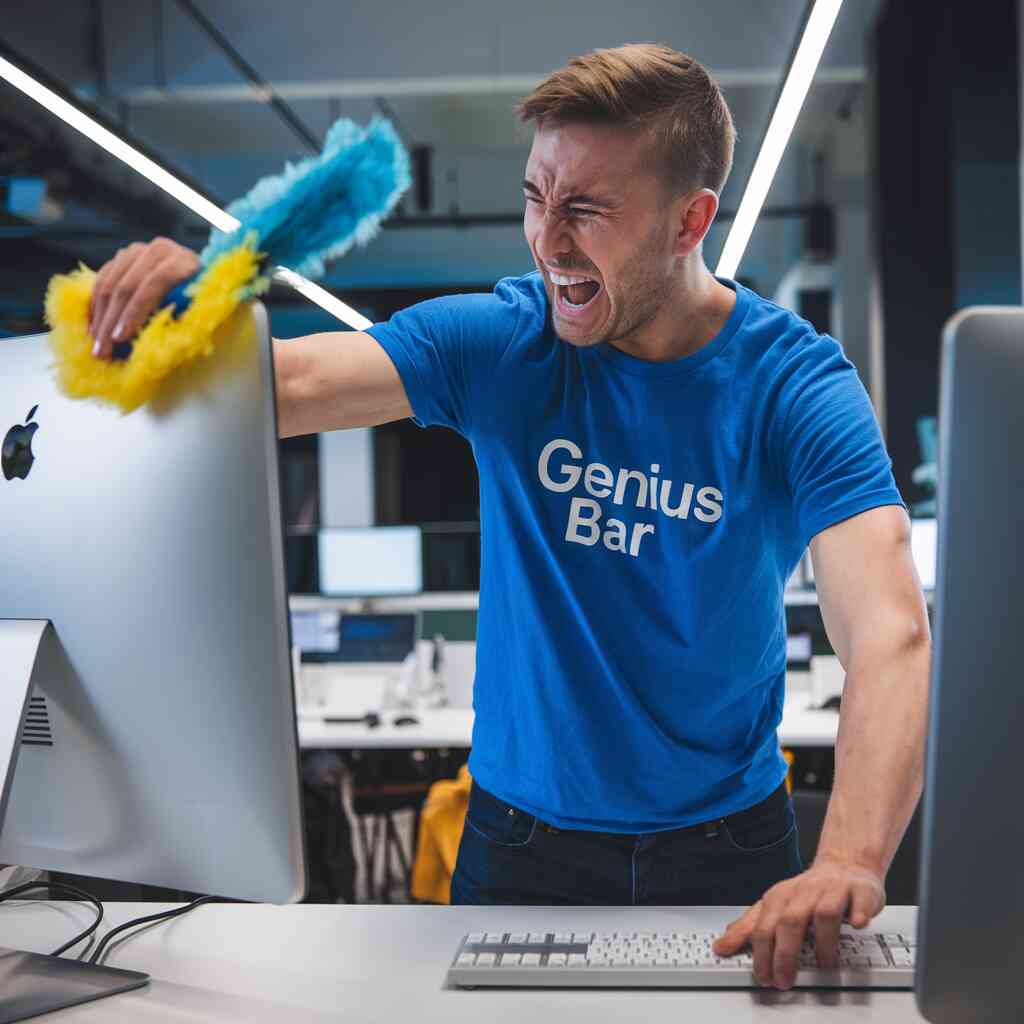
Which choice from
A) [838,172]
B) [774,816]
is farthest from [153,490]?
[838,172]

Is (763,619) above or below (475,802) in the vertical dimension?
above

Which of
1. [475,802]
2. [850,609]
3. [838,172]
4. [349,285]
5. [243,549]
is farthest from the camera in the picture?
[349,285]

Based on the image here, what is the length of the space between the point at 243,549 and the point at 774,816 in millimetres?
758

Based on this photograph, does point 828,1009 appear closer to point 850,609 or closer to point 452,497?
point 850,609

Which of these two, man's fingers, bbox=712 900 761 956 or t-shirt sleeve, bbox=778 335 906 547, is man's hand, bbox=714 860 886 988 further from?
t-shirt sleeve, bbox=778 335 906 547

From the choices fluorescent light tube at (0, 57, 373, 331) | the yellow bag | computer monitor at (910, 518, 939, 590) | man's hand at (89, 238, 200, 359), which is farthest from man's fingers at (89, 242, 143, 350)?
computer monitor at (910, 518, 939, 590)

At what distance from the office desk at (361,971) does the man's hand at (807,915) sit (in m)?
0.03

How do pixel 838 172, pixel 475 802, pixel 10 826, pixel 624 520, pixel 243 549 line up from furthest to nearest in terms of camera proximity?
pixel 838 172
pixel 475 802
pixel 624 520
pixel 10 826
pixel 243 549

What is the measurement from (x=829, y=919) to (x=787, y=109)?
7.89 ft

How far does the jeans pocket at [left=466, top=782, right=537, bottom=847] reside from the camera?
46.1 inches

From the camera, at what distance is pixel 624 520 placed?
3.73 feet

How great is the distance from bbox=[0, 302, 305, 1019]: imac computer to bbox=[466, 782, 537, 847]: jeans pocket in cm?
44

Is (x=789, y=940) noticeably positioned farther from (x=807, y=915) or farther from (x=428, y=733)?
(x=428, y=733)

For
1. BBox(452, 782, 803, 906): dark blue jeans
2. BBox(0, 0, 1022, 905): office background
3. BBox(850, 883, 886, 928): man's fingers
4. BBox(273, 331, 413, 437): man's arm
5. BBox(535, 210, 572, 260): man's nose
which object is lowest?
BBox(452, 782, 803, 906): dark blue jeans
